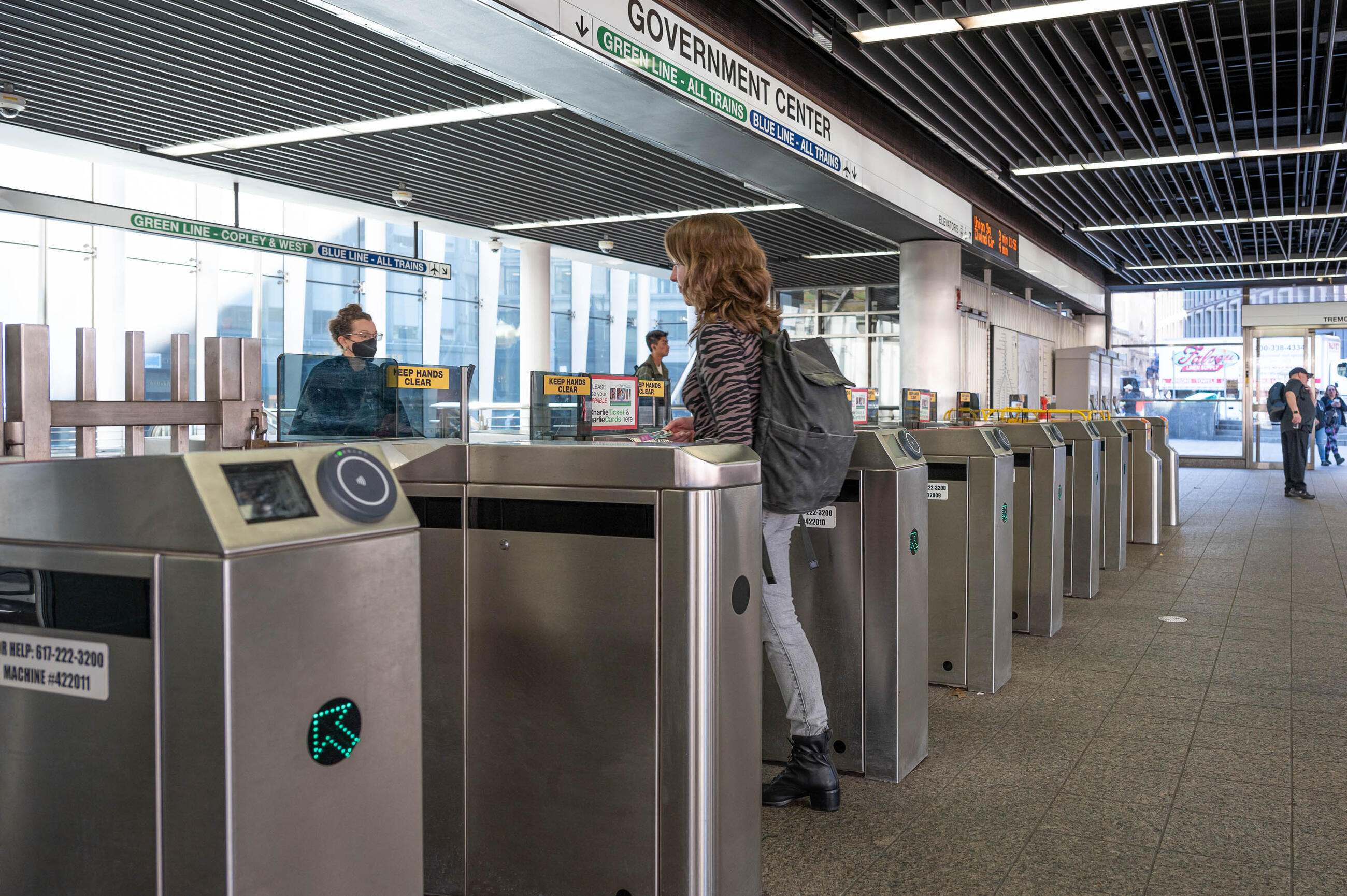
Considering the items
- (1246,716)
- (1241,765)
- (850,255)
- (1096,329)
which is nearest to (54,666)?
(1241,765)

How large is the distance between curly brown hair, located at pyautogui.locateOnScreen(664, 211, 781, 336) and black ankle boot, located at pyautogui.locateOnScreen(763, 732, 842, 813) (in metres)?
1.17

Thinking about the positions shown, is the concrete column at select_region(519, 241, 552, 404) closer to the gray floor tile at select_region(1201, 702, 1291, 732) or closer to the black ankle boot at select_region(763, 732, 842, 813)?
the gray floor tile at select_region(1201, 702, 1291, 732)

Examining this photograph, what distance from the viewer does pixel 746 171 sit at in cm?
763

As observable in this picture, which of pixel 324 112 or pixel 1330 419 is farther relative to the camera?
pixel 1330 419

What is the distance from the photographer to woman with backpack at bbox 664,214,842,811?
8.37 feet

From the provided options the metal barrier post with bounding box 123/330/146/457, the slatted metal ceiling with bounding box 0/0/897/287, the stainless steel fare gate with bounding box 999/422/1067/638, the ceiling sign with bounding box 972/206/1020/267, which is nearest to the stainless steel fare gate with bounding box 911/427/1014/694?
the stainless steel fare gate with bounding box 999/422/1067/638

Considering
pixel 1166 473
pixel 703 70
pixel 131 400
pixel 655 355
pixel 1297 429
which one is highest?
pixel 703 70

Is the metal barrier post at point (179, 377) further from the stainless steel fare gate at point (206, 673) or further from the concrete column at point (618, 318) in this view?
the concrete column at point (618, 318)

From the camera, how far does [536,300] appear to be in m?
13.4

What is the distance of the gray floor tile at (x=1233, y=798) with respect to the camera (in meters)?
2.86

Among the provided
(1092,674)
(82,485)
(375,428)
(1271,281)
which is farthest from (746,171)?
(1271,281)

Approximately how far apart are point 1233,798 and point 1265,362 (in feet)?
58.8

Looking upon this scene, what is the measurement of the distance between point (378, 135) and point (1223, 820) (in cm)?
750

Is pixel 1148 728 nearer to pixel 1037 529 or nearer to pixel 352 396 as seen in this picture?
pixel 1037 529
